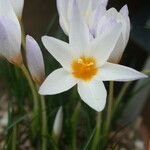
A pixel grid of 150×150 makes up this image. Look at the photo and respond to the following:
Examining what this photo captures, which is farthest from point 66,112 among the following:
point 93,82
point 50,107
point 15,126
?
point 93,82

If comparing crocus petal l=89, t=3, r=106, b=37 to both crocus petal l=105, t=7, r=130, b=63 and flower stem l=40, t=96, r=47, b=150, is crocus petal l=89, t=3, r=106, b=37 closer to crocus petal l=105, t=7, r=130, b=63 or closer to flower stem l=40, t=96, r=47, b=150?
crocus petal l=105, t=7, r=130, b=63

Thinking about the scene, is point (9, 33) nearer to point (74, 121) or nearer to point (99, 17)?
point (99, 17)

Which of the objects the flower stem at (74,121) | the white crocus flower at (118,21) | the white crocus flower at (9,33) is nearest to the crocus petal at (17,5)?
the white crocus flower at (9,33)

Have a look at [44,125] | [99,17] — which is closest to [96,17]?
[99,17]

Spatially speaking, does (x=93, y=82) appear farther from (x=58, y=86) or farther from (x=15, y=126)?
(x=15, y=126)

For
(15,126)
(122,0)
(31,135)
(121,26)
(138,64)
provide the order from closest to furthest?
(121,26) → (15,126) → (31,135) → (122,0) → (138,64)

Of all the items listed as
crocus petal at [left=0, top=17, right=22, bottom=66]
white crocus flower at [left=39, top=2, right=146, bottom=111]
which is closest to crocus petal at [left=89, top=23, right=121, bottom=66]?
white crocus flower at [left=39, top=2, right=146, bottom=111]
